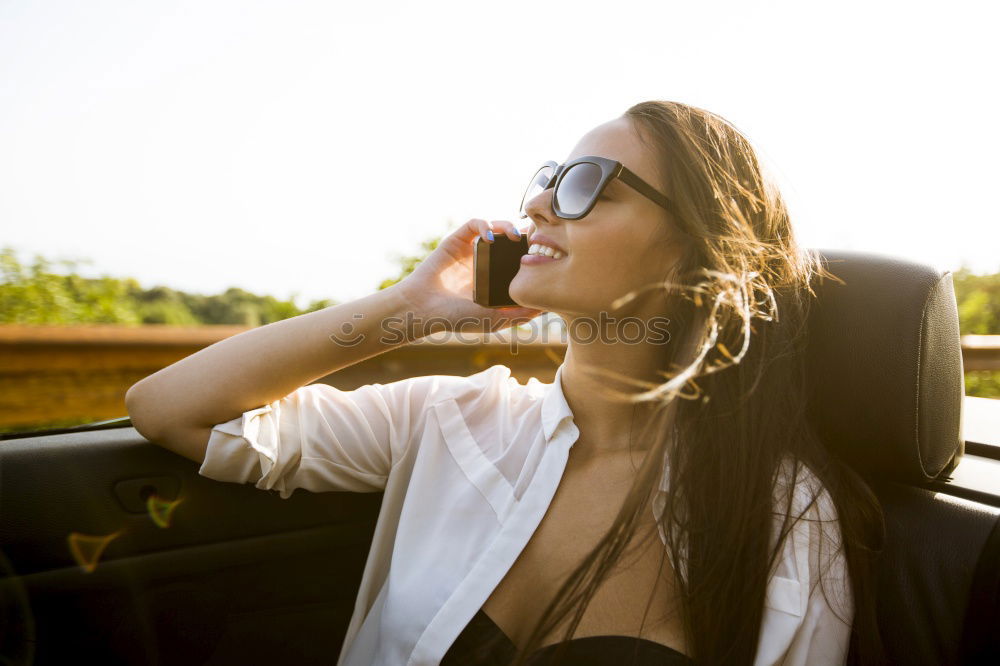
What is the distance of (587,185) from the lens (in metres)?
1.85

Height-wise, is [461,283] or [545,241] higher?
[545,241]

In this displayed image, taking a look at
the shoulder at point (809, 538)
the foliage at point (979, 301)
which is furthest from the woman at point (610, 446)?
the foliage at point (979, 301)

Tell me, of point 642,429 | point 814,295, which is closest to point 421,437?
point 642,429

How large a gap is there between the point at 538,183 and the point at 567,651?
56.6 inches

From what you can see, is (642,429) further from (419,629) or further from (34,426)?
(34,426)

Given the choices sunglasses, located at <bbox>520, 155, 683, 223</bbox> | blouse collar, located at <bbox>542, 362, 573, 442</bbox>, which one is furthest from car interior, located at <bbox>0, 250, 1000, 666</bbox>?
blouse collar, located at <bbox>542, 362, 573, 442</bbox>

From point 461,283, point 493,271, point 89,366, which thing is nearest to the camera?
point 493,271

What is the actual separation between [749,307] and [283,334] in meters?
1.36

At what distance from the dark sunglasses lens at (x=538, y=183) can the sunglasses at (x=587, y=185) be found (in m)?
0.12

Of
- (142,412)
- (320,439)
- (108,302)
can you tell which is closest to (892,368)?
(320,439)

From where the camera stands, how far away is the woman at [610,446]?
1.63 m

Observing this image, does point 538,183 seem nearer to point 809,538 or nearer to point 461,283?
point 461,283

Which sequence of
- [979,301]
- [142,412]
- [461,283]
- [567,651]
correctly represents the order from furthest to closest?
[979,301], [461,283], [142,412], [567,651]

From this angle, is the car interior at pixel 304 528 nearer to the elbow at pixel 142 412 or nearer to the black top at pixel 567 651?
the elbow at pixel 142 412
